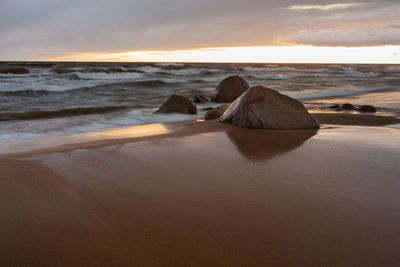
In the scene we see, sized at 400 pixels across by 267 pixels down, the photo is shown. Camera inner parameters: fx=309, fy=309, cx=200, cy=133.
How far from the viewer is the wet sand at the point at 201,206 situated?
1.36 metres

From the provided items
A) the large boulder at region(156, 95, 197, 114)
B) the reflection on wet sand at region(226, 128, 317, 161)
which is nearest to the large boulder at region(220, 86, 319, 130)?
the reflection on wet sand at region(226, 128, 317, 161)

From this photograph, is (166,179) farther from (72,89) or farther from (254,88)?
(72,89)

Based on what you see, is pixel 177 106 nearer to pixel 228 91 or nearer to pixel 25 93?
pixel 228 91

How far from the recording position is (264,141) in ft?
11.9

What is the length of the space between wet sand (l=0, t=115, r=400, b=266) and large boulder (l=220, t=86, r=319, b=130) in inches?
49.8

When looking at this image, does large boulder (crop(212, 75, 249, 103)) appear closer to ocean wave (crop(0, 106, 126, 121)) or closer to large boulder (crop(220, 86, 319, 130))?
ocean wave (crop(0, 106, 126, 121))

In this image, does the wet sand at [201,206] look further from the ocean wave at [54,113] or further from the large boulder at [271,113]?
the ocean wave at [54,113]

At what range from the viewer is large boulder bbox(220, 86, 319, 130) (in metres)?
4.40

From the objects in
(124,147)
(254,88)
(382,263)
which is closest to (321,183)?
(382,263)

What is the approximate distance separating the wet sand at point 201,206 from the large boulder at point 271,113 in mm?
1264

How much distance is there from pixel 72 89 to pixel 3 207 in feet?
43.4

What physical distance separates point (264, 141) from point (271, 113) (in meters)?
0.98

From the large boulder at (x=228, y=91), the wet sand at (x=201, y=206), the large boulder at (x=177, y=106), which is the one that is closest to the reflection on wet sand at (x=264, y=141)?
the wet sand at (x=201, y=206)

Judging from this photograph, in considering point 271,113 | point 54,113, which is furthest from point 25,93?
point 271,113
